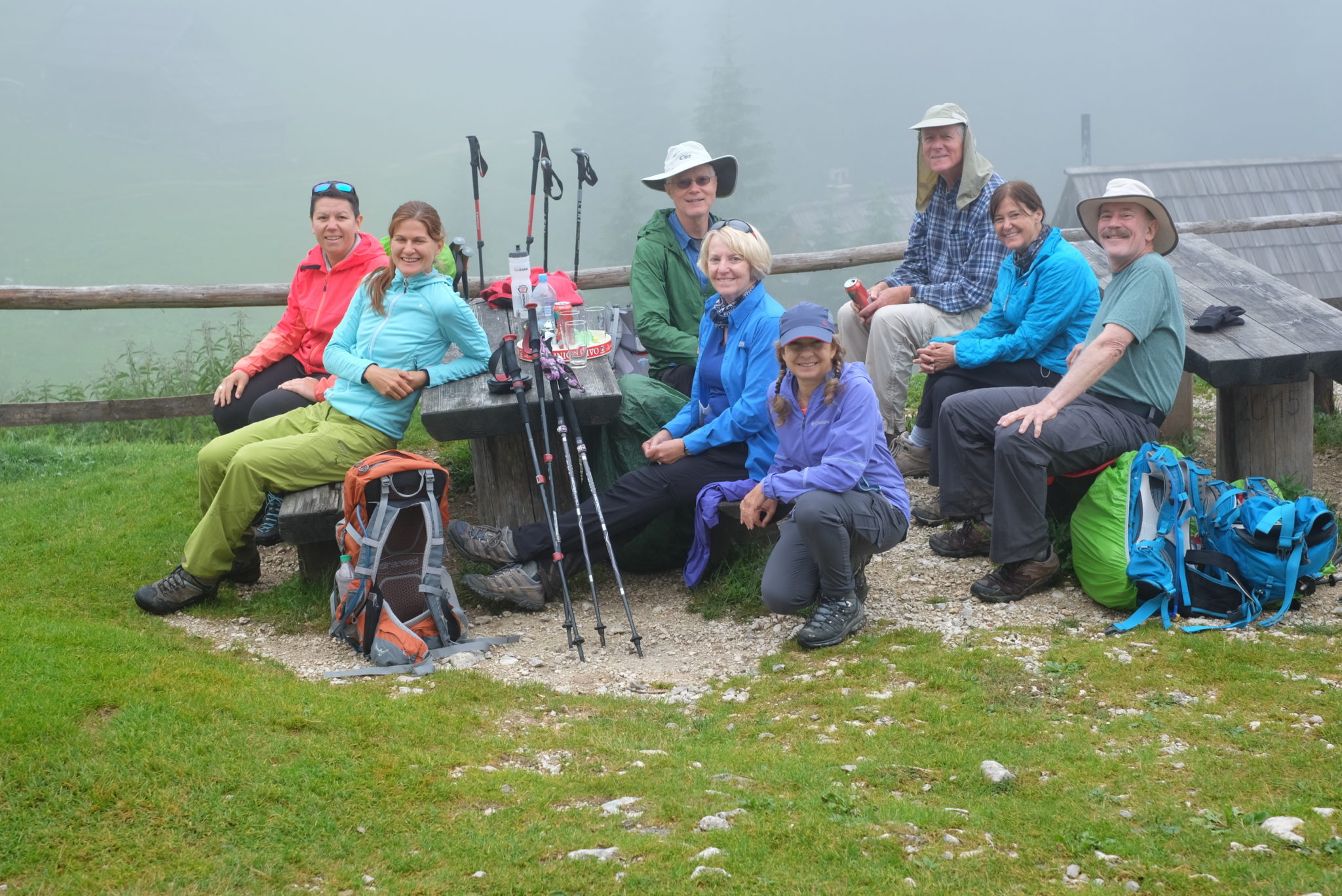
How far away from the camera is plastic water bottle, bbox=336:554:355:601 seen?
4.55m

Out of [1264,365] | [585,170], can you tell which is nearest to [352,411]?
[585,170]

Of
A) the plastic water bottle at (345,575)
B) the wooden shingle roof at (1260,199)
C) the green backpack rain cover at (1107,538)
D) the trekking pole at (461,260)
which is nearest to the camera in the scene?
the green backpack rain cover at (1107,538)

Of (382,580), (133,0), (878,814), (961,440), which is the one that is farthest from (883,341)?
(133,0)

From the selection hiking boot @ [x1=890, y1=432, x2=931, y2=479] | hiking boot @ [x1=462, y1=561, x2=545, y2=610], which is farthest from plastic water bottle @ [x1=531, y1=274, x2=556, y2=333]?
hiking boot @ [x1=890, y1=432, x2=931, y2=479]

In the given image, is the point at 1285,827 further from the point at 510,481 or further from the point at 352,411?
the point at 352,411

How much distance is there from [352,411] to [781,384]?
2074mm

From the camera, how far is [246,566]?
5352mm

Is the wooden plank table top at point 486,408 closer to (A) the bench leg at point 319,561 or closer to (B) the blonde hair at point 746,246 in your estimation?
(B) the blonde hair at point 746,246

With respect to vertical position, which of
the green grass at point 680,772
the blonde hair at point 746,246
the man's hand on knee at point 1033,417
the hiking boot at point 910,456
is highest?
the blonde hair at point 746,246

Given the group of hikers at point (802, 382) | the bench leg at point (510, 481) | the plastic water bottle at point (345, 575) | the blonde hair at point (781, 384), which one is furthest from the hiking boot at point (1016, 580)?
the plastic water bottle at point (345, 575)

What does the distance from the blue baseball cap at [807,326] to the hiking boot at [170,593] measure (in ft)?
9.69

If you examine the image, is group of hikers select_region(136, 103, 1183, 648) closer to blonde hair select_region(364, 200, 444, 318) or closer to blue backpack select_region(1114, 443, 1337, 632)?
blonde hair select_region(364, 200, 444, 318)

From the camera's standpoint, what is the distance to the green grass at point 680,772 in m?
2.62

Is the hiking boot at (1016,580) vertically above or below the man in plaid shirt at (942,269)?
below
